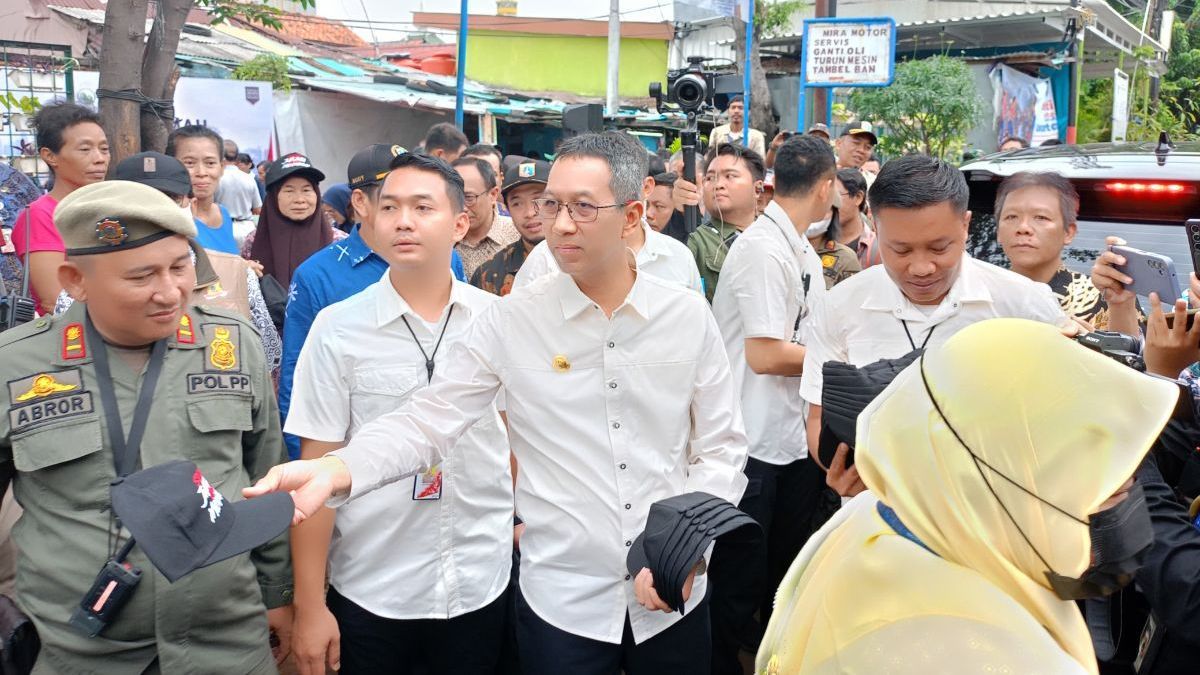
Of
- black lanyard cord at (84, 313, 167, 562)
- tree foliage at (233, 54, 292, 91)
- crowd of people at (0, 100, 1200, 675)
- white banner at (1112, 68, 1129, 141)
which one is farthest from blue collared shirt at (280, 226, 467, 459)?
tree foliage at (233, 54, 292, 91)

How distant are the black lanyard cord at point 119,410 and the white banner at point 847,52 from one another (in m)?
9.08

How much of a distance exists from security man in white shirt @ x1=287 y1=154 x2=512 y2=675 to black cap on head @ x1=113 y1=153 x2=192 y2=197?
4.83 feet

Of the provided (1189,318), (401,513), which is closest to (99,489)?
(401,513)

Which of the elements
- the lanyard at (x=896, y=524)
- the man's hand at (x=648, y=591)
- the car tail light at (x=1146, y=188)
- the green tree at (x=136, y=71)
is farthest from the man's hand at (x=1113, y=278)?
the green tree at (x=136, y=71)

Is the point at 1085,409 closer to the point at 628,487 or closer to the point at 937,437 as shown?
the point at 937,437

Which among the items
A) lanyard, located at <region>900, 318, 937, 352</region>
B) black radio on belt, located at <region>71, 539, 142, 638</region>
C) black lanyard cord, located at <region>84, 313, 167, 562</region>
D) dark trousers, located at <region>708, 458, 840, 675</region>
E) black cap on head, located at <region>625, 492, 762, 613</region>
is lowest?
dark trousers, located at <region>708, 458, 840, 675</region>

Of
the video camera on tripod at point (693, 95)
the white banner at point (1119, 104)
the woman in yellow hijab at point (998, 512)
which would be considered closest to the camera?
the woman in yellow hijab at point (998, 512)

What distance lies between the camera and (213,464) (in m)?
2.50

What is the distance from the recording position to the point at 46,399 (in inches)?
91.3

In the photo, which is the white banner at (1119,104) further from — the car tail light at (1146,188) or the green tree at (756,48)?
the car tail light at (1146,188)

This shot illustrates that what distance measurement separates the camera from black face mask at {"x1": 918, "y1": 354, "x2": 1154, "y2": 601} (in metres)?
1.26

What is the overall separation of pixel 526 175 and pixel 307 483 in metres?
3.13

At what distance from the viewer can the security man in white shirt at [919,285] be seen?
2794 millimetres

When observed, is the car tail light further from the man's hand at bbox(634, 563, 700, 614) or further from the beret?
the beret
